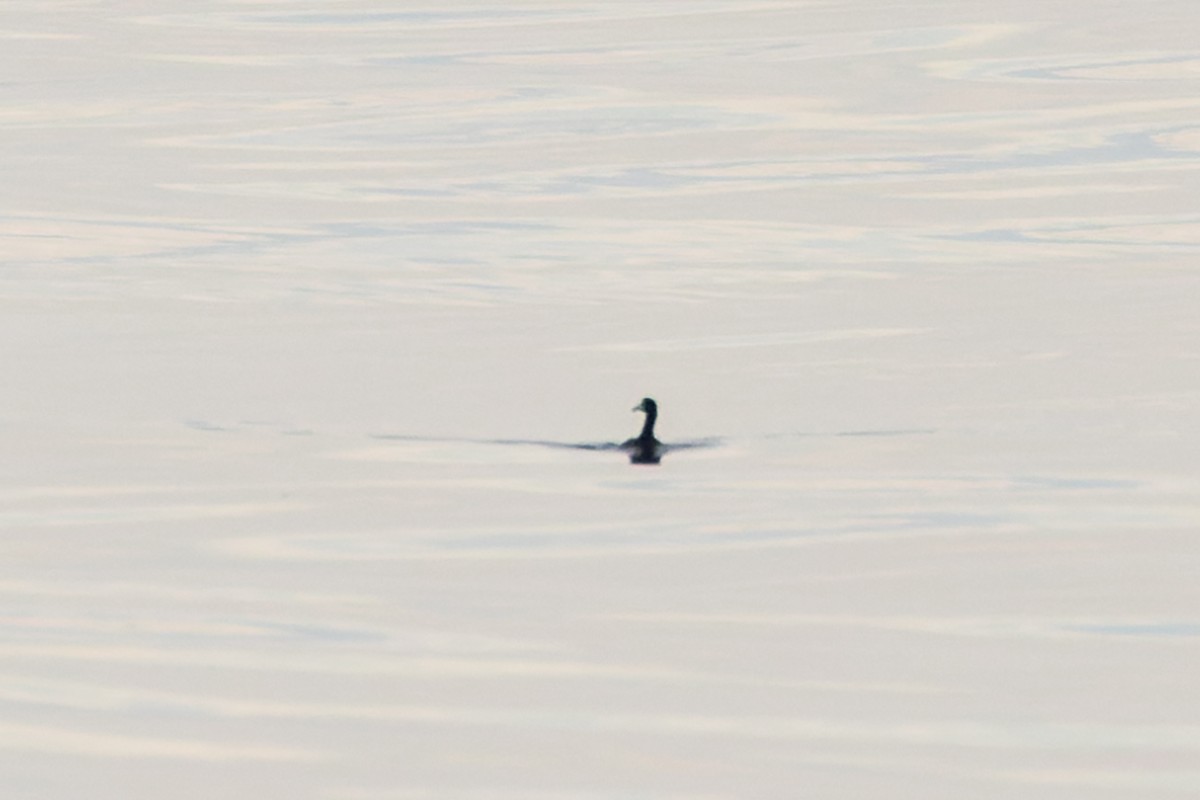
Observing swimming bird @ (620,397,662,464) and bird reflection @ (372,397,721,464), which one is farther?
bird reflection @ (372,397,721,464)

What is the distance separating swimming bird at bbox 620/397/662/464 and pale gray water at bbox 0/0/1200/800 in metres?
0.27

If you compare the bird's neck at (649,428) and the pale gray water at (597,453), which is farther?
the bird's neck at (649,428)

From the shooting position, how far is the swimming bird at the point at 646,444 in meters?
20.6

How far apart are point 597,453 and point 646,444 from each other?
1.37 feet

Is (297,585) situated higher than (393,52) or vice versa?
(393,52)

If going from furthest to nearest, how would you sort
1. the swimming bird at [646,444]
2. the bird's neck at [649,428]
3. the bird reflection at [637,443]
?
the bird's neck at [649,428], the bird reflection at [637,443], the swimming bird at [646,444]

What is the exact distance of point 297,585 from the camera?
52.9ft

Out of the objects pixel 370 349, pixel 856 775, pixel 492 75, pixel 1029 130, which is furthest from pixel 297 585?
pixel 492 75

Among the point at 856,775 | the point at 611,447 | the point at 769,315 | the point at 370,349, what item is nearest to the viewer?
the point at 856,775

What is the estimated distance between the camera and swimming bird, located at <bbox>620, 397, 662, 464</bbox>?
67.7ft

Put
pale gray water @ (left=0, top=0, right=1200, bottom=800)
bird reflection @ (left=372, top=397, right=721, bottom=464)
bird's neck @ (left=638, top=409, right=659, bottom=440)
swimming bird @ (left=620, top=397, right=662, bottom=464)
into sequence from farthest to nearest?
1. bird's neck @ (left=638, top=409, right=659, bottom=440)
2. bird reflection @ (left=372, top=397, right=721, bottom=464)
3. swimming bird @ (left=620, top=397, right=662, bottom=464)
4. pale gray water @ (left=0, top=0, right=1200, bottom=800)

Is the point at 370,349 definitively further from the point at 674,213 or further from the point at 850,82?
the point at 850,82

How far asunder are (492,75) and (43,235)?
16510mm

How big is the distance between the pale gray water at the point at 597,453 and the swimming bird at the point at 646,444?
270 millimetres
